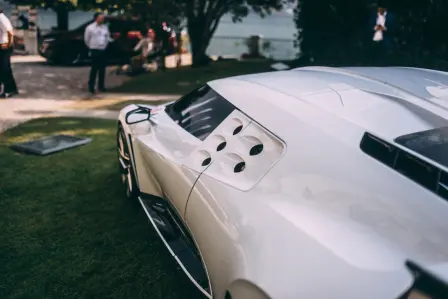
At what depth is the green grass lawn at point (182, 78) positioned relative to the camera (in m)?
11.6

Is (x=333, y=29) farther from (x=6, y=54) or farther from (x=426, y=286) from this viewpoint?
(x=426, y=286)

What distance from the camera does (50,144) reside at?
6.33 meters

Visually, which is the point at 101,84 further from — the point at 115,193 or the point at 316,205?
the point at 316,205

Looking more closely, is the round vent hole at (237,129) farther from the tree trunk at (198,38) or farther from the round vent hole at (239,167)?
the tree trunk at (198,38)

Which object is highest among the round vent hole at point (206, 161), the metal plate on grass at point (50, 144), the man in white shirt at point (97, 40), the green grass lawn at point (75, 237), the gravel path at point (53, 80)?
the round vent hole at point (206, 161)

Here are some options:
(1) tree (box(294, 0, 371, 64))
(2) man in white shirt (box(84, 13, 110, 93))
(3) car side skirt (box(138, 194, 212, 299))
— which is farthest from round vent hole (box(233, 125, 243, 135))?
(1) tree (box(294, 0, 371, 64))

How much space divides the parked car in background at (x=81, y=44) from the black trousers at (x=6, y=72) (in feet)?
20.6

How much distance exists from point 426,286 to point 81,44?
52.5ft

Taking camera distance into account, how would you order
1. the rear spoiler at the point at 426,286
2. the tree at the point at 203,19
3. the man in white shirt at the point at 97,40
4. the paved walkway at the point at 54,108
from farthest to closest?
the tree at the point at 203,19
the man in white shirt at the point at 97,40
the paved walkway at the point at 54,108
the rear spoiler at the point at 426,286

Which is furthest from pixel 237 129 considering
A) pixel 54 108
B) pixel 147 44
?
pixel 147 44

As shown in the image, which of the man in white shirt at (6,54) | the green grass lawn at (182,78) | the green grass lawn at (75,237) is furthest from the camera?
the green grass lawn at (182,78)

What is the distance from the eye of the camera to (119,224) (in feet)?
13.2

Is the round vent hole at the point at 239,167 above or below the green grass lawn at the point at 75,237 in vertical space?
above

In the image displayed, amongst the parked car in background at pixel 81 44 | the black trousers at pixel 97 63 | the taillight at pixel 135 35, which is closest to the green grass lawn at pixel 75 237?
the black trousers at pixel 97 63
